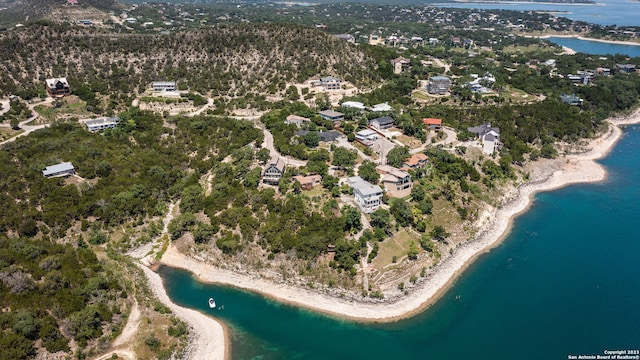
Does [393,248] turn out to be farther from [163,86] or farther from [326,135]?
[163,86]

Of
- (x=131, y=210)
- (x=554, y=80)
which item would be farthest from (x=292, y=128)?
(x=554, y=80)

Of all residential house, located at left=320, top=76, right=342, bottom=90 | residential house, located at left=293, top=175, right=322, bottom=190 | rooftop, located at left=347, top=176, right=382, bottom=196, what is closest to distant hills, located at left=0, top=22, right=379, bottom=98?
residential house, located at left=320, top=76, right=342, bottom=90

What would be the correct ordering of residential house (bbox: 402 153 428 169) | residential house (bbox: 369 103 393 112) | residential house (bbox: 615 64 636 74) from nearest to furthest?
residential house (bbox: 402 153 428 169)
residential house (bbox: 369 103 393 112)
residential house (bbox: 615 64 636 74)

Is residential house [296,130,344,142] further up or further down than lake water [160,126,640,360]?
further up

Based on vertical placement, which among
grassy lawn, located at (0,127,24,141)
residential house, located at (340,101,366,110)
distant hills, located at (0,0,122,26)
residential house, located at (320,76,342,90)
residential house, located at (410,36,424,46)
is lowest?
grassy lawn, located at (0,127,24,141)

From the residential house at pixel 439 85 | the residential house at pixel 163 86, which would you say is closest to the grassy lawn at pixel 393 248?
the residential house at pixel 439 85

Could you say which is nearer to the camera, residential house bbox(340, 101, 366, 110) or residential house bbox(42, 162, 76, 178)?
residential house bbox(42, 162, 76, 178)

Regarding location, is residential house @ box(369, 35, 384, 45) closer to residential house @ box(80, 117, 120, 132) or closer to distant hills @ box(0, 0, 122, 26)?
→ distant hills @ box(0, 0, 122, 26)
